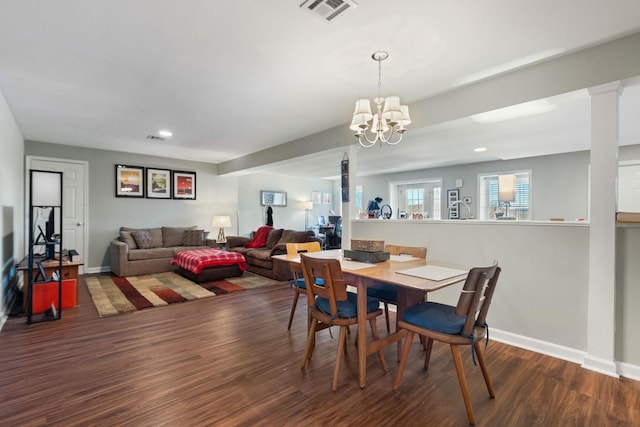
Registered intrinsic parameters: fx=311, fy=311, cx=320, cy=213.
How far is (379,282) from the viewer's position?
196 centimetres

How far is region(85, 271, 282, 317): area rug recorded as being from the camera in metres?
3.88

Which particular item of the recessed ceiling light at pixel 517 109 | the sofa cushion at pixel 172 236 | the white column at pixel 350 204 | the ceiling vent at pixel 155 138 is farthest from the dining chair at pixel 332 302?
the sofa cushion at pixel 172 236

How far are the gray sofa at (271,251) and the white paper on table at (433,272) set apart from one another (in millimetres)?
2923

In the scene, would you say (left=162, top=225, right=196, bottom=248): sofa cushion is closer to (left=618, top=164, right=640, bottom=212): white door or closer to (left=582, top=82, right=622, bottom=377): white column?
(left=582, top=82, right=622, bottom=377): white column

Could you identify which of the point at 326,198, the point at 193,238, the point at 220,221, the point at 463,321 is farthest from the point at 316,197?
the point at 463,321

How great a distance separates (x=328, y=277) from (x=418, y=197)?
6.81 metres

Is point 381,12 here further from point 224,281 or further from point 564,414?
point 224,281

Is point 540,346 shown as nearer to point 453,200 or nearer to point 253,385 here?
point 253,385

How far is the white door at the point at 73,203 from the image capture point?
5660 millimetres

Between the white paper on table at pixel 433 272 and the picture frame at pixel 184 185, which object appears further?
the picture frame at pixel 184 185

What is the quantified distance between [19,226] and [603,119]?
275 inches

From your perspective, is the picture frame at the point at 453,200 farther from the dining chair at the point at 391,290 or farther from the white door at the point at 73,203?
the white door at the point at 73,203

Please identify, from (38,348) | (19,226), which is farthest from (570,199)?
(19,226)

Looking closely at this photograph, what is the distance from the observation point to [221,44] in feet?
7.57
